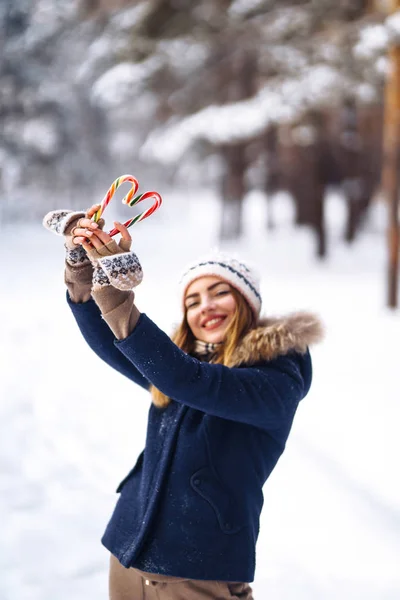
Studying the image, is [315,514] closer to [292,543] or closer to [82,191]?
[292,543]

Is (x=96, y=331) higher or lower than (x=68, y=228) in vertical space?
lower

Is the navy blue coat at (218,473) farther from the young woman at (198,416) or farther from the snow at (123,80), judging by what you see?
the snow at (123,80)

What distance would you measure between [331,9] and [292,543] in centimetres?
998

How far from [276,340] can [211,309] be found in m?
0.29

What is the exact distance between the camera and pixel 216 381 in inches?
61.5

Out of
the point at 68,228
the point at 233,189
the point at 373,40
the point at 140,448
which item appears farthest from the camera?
the point at 233,189

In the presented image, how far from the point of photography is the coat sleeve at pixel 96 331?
191cm

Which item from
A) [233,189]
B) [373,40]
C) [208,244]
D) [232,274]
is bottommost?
[232,274]

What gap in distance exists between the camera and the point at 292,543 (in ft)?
11.0

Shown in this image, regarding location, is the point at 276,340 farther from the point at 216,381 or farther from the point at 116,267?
the point at 116,267

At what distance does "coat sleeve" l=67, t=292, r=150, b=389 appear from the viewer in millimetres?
1913

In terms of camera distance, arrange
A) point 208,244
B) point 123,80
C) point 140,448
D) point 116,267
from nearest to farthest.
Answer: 1. point 116,267
2. point 140,448
3. point 123,80
4. point 208,244

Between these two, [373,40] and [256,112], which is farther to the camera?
[256,112]

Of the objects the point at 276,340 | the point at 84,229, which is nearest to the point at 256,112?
the point at 276,340
